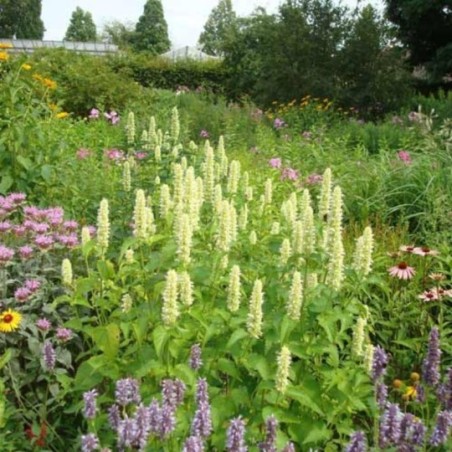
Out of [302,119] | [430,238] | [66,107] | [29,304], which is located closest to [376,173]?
[430,238]

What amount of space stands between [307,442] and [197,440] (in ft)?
2.46

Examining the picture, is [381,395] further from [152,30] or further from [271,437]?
[152,30]

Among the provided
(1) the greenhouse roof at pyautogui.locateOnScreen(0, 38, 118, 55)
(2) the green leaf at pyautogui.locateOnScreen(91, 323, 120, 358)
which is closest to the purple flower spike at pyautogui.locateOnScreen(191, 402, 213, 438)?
(2) the green leaf at pyautogui.locateOnScreen(91, 323, 120, 358)

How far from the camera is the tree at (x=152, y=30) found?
6103cm

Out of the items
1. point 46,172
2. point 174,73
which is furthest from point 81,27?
point 46,172

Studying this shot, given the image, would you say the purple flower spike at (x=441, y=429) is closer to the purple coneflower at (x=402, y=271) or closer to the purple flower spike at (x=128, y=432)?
the purple flower spike at (x=128, y=432)

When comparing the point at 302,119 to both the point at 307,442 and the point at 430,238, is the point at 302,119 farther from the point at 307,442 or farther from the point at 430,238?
the point at 307,442

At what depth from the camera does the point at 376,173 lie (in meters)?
6.29

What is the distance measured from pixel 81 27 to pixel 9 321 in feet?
255

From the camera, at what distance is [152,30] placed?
206 ft

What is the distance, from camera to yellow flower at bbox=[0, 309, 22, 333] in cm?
305

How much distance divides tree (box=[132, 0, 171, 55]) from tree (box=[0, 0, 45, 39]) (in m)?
8.63

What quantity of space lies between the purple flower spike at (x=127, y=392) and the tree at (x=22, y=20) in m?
59.3

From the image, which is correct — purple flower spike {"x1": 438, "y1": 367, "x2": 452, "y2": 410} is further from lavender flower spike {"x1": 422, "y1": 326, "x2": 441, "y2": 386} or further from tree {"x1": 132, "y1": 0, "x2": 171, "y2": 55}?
tree {"x1": 132, "y1": 0, "x2": 171, "y2": 55}
